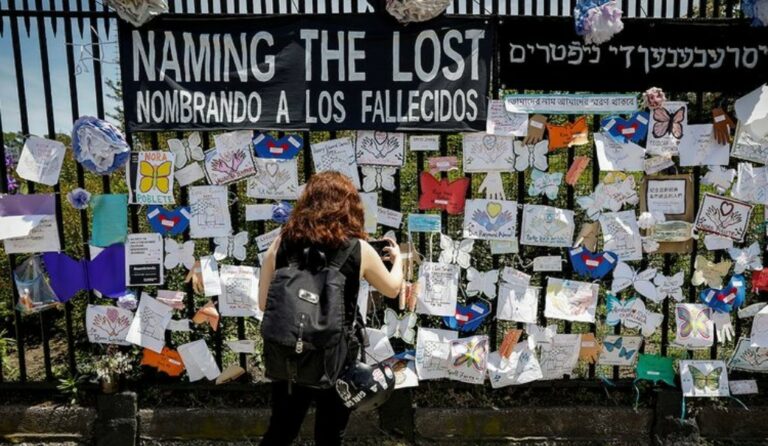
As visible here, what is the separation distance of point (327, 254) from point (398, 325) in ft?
4.52

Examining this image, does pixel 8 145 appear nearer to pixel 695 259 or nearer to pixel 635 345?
pixel 635 345

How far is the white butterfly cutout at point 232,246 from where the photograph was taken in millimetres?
3803

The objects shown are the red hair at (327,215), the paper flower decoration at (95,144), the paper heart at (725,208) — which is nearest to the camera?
the red hair at (327,215)

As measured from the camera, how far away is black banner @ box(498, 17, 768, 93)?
12.2 ft

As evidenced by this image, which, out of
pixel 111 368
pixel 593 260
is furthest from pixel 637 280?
pixel 111 368

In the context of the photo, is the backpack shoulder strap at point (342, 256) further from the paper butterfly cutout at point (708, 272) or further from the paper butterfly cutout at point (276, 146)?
the paper butterfly cutout at point (708, 272)

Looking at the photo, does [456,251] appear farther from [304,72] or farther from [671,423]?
[671,423]

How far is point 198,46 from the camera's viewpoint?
3.67 meters

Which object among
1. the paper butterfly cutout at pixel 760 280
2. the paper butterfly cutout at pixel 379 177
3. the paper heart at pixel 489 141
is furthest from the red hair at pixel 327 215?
the paper butterfly cutout at pixel 760 280

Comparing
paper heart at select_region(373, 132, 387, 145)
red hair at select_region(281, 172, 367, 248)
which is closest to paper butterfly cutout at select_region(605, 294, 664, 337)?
paper heart at select_region(373, 132, 387, 145)

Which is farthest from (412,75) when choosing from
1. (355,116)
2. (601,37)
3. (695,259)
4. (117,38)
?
(695,259)

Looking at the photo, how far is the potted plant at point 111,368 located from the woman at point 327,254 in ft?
5.02

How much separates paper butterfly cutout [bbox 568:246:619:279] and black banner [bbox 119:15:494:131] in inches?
46.0

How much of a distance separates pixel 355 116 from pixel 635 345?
247 centimetres
